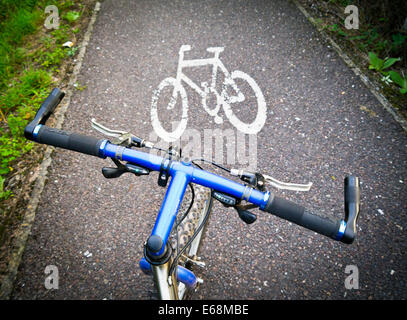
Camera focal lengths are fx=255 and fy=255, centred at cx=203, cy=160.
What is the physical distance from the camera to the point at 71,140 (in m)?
1.61

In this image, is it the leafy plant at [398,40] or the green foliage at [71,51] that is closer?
the leafy plant at [398,40]

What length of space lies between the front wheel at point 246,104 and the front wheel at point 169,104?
66 cm

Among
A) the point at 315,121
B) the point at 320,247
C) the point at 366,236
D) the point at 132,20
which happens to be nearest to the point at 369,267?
the point at 366,236

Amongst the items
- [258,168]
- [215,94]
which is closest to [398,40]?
[215,94]

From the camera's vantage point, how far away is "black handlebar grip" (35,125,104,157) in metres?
1.57

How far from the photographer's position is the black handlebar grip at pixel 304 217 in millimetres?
1331

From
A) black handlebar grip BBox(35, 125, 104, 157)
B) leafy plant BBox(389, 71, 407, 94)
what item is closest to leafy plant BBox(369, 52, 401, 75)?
leafy plant BBox(389, 71, 407, 94)

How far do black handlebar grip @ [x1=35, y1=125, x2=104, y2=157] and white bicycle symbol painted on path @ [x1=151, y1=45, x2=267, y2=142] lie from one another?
6.76 ft

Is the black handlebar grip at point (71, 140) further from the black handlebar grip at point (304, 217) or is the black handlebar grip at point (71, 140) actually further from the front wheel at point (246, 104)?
the front wheel at point (246, 104)

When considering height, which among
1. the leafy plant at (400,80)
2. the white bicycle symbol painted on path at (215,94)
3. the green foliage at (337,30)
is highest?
the green foliage at (337,30)

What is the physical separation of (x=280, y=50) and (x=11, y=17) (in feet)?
17.4

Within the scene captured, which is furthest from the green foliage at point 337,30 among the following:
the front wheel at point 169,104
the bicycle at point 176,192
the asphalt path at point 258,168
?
the bicycle at point 176,192

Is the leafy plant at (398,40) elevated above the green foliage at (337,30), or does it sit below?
above
